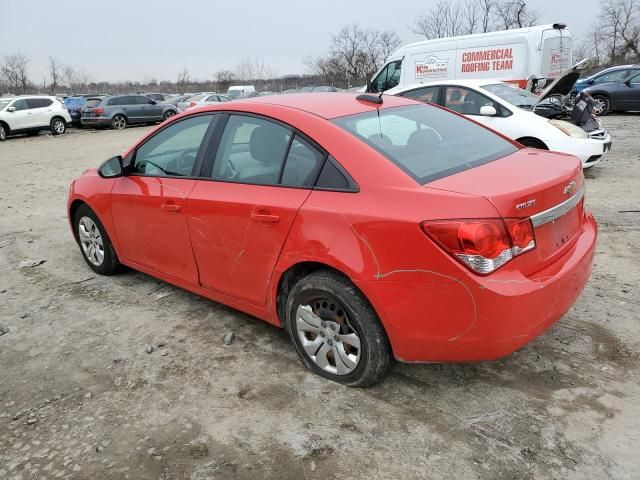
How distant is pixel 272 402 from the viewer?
289 cm

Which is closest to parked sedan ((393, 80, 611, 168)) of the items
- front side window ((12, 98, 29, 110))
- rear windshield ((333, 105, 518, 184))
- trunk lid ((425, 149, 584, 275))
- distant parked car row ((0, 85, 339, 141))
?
rear windshield ((333, 105, 518, 184))

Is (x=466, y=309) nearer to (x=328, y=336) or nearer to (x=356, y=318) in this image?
(x=356, y=318)

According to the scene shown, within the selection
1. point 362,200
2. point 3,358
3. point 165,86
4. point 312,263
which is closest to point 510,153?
point 362,200

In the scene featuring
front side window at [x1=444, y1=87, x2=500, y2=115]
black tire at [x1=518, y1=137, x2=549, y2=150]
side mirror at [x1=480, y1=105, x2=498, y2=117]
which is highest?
front side window at [x1=444, y1=87, x2=500, y2=115]

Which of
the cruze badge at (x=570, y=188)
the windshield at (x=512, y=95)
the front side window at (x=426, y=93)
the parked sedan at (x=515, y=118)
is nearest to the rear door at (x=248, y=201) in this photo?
the cruze badge at (x=570, y=188)

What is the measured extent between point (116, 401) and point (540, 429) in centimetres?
221

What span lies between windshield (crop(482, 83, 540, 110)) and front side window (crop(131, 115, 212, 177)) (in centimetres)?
647

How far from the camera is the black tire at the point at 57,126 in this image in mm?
21828

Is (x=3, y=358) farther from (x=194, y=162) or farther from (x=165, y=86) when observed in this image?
(x=165, y=86)

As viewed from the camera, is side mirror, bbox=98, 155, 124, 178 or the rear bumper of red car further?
side mirror, bbox=98, 155, 124, 178

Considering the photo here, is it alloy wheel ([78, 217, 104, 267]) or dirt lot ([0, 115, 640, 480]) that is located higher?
alloy wheel ([78, 217, 104, 267])

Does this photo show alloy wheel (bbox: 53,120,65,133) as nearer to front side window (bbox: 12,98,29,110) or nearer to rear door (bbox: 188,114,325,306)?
front side window (bbox: 12,98,29,110)

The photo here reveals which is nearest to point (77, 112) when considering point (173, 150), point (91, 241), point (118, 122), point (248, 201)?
point (118, 122)

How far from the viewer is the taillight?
234cm
